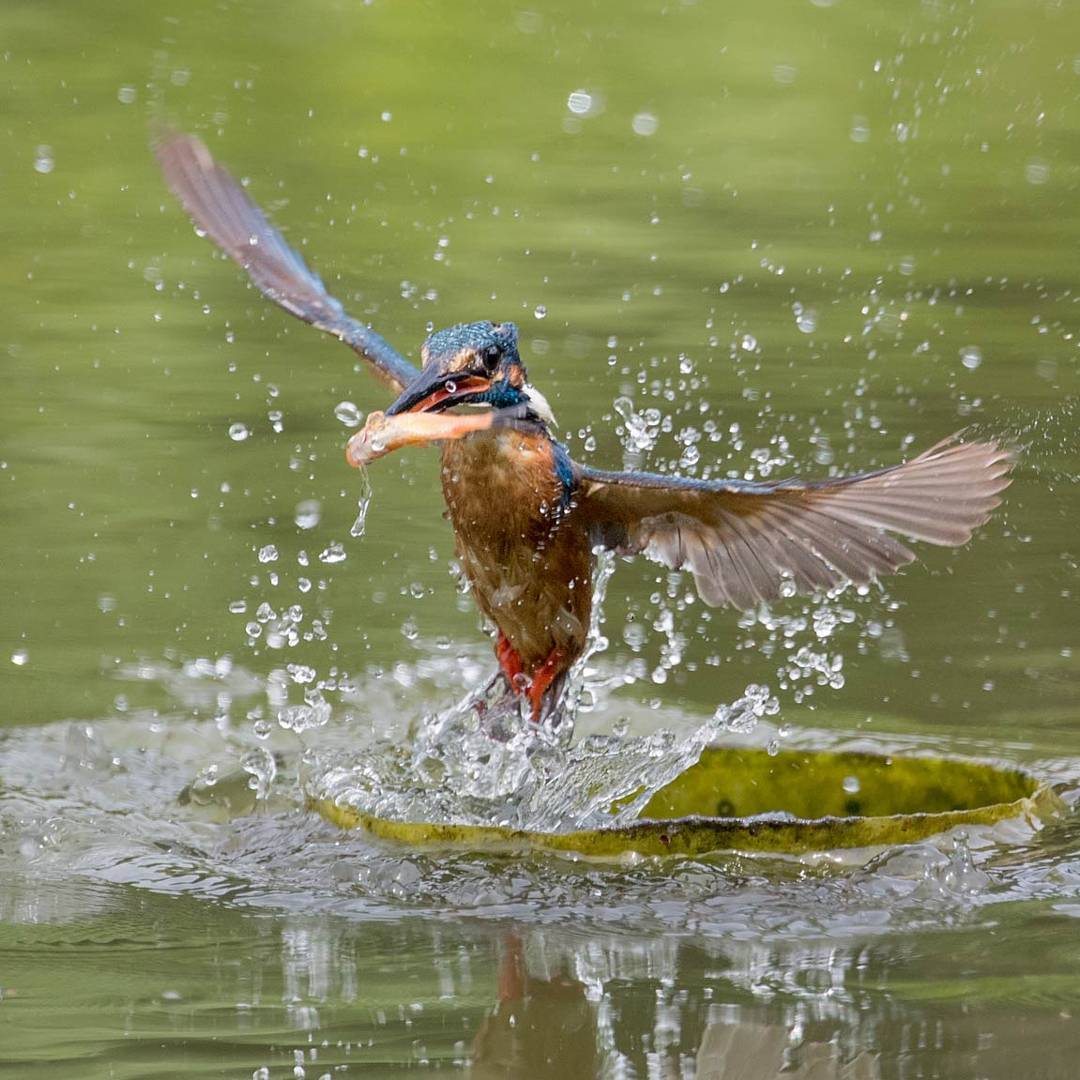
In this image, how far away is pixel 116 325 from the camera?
27.9ft

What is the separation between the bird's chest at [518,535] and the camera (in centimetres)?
461

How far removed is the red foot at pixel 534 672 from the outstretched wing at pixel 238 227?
33.1 inches

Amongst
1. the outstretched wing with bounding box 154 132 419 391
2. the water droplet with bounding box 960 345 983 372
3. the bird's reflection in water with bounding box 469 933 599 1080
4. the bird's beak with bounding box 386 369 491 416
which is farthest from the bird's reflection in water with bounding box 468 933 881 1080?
the water droplet with bounding box 960 345 983 372

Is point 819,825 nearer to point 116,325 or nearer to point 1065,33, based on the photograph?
point 116,325

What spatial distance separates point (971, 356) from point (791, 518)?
4321 millimetres

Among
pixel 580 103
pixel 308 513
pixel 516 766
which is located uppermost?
pixel 580 103

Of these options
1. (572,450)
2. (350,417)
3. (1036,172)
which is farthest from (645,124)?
(572,450)

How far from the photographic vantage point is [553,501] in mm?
4629

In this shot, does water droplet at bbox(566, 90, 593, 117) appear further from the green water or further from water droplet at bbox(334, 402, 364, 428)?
water droplet at bbox(334, 402, 364, 428)

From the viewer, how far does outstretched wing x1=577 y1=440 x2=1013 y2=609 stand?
13.2 ft

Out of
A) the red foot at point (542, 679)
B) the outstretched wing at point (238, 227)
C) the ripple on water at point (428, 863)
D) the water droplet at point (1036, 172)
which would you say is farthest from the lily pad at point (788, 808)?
the water droplet at point (1036, 172)

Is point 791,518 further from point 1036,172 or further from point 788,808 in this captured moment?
point 1036,172

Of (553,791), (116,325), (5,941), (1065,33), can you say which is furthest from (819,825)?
(1065,33)

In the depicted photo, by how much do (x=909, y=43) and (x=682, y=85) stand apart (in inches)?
61.2
